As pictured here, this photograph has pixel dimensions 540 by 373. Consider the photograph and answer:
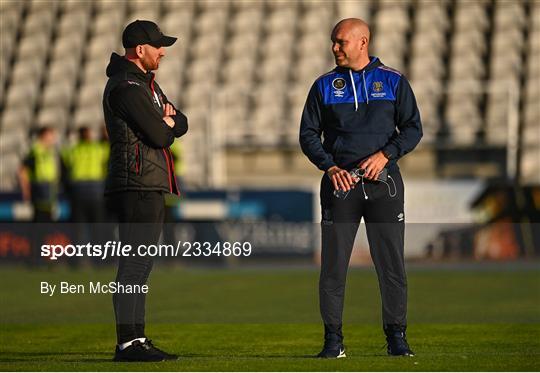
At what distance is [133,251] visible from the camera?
6.94 metres

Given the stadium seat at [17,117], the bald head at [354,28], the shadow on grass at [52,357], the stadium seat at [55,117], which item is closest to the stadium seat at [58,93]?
the stadium seat at [55,117]

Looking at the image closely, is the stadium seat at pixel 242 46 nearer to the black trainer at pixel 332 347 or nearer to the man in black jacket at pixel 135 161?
the man in black jacket at pixel 135 161

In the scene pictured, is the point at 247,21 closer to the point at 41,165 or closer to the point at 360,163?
the point at 41,165

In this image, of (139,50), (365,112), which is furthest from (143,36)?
(365,112)

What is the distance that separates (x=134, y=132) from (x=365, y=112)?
114 cm

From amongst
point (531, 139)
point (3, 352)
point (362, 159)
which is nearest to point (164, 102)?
point (362, 159)

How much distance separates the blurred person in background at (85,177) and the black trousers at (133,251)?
9617 millimetres

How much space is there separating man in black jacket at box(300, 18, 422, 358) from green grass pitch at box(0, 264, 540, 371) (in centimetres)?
31

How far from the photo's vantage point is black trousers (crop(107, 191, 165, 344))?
693 centimetres

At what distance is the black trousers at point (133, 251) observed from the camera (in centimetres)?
693

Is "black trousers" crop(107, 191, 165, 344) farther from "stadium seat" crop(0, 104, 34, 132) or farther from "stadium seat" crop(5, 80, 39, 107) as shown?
"stadium seat" crop(5, 80, 39, 107)

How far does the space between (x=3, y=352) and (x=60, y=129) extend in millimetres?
20112

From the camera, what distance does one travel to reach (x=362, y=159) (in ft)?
22.6

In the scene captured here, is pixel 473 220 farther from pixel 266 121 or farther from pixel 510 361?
pixel 510 361
